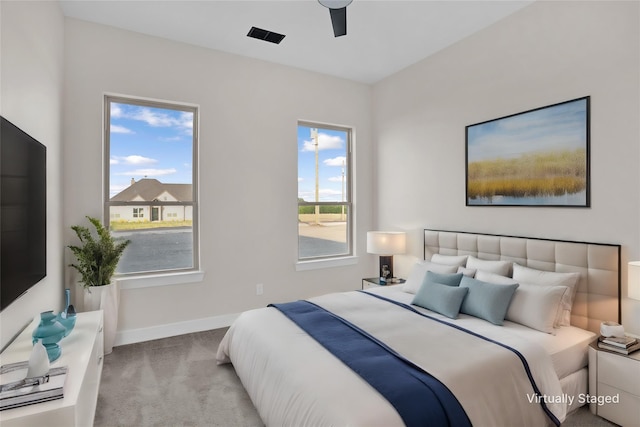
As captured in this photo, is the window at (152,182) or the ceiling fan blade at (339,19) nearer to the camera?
the ceiling fan blade at (339,19)

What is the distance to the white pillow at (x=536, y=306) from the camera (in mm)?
2428

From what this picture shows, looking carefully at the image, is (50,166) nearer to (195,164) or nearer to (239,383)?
(195,164)

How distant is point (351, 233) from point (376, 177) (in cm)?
89

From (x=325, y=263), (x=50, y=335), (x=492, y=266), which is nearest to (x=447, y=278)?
(x=492, y=266)

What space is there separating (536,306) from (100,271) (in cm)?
361

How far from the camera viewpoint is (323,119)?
15.4 ft

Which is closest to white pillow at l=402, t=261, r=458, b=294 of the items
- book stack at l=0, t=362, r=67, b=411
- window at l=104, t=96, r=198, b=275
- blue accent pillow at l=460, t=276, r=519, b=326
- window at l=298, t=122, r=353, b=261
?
blue accent pillow at l=460, t=276, r=519, b=326

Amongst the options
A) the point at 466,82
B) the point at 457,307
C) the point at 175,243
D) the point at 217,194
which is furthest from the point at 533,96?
the point at 175,243

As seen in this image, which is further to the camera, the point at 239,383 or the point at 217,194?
the point at 217,194

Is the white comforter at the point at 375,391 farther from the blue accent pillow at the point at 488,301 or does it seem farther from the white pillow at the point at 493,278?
the white pillow at the point at 493,278

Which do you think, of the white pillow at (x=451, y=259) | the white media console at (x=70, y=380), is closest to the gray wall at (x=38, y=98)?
the white media console at (x=70, y=380)

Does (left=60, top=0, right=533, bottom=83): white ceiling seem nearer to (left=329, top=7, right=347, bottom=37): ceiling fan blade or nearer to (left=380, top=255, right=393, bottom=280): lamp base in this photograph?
(left=329, top=7, right=347, bottom=37): ceiling fan blade

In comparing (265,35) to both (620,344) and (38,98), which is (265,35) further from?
(620,344)

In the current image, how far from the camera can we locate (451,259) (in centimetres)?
349
